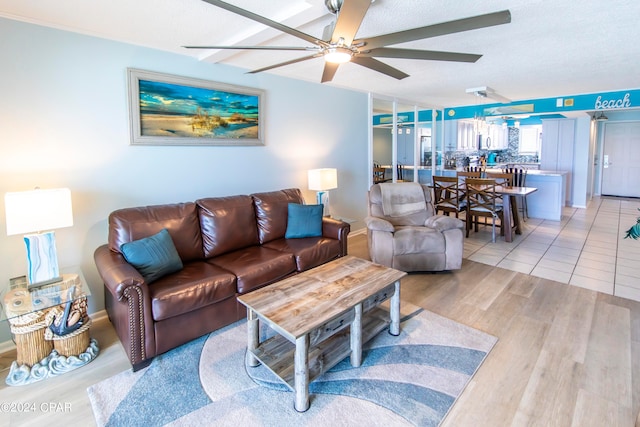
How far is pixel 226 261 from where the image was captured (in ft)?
9.47

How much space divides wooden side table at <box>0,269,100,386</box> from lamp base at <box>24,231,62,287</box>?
0.06 meters

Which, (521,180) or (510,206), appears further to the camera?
(521,180)

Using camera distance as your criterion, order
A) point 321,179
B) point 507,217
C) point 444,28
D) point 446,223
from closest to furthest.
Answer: point 444,28 < point 446,223 < point 321,179 < point 507,217

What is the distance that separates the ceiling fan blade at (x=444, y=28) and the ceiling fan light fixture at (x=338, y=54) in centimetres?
10

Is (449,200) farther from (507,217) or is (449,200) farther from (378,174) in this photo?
(378,174)

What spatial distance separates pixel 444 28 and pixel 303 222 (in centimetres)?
222

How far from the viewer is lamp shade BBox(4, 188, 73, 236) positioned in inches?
81.5

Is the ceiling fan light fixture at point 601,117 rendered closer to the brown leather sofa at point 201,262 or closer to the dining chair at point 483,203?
the dining chair at point 483,203

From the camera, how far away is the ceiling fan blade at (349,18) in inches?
60.1

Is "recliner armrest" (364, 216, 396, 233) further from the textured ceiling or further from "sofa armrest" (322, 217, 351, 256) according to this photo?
the textured ceiling

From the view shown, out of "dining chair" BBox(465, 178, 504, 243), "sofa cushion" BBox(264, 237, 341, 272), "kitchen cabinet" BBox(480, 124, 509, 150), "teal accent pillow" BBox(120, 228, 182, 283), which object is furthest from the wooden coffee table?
"kitchen cabinet" BBox(480, 124, 509, 150)

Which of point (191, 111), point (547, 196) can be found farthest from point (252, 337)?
point (547, 196)

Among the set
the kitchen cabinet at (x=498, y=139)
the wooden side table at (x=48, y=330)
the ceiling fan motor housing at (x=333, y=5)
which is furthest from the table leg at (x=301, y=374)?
the kitchen cabinet at (x=498, y=139)

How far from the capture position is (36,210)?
2127 millimetres
